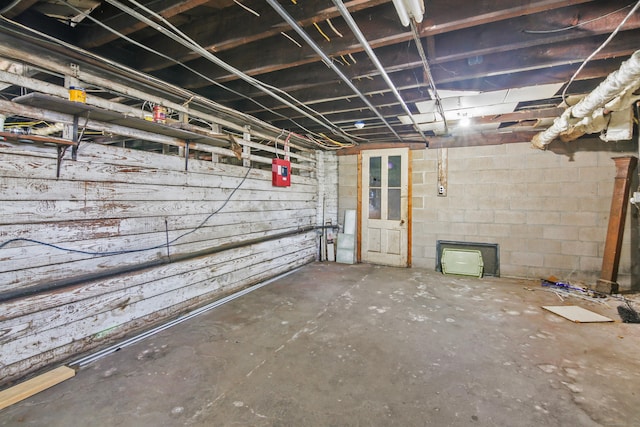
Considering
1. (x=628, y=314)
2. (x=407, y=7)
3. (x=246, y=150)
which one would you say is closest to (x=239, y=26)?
(x=407, y=7)

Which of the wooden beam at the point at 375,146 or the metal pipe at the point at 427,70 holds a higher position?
the metal pipe at the point at 427,70

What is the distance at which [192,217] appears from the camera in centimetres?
312

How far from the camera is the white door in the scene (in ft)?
17.0

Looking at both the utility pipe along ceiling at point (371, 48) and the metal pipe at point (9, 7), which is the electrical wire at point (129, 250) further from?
the metal pipe at point (9, 7)

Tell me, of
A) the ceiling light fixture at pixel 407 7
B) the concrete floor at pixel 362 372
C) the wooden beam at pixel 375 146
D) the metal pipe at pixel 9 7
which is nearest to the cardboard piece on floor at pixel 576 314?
the concrete floor at pixel 362 372

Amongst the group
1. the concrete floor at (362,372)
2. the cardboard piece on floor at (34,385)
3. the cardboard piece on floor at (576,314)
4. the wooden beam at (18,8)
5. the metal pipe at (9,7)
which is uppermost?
the wooden beam at (18,8)

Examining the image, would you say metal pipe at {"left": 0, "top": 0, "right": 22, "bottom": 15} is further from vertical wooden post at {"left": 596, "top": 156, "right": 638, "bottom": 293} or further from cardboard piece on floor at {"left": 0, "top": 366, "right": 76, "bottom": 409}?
vertical wooden post at {"left": 596, "top": 156, "right": 638, "bottom": 293}

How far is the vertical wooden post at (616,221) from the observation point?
3.70 meters

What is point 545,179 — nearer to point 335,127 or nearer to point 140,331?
point 335,127

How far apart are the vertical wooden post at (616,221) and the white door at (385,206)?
2.61m

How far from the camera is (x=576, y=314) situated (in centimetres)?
303

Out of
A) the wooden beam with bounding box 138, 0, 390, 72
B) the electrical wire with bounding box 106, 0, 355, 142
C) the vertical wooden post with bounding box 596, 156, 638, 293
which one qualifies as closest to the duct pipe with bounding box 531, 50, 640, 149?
the vertical wooden post with bounding box 596, 156, 638, 293

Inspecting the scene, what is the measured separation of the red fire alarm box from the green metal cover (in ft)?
9.41

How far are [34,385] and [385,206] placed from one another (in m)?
4.78
